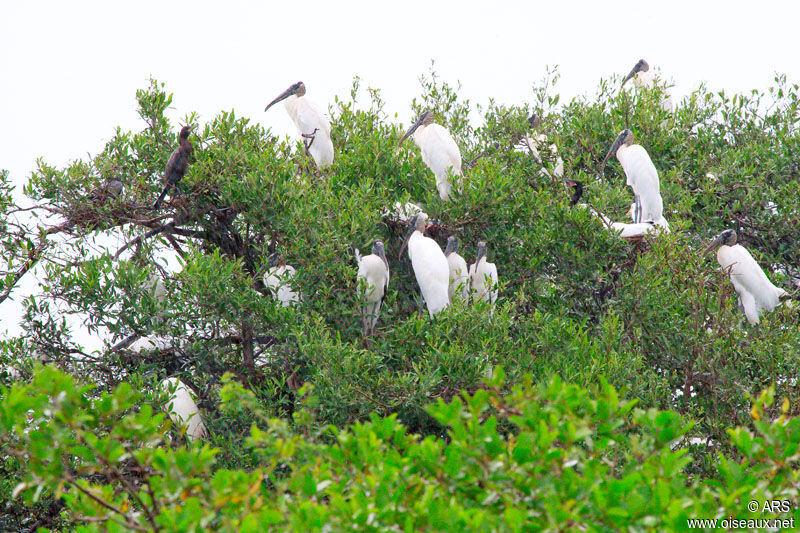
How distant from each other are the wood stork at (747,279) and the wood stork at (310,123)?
3.51m

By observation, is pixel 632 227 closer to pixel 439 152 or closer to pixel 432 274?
pixel 432 274

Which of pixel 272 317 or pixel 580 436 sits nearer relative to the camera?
pixel 580 436

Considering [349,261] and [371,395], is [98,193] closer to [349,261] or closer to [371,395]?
[349,261]

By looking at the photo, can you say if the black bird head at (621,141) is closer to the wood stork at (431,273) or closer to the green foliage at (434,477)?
the wood stork at (431,273)

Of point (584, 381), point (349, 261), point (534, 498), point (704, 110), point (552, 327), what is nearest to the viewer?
point (534, 498)

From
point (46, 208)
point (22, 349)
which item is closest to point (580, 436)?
point (22, 349)

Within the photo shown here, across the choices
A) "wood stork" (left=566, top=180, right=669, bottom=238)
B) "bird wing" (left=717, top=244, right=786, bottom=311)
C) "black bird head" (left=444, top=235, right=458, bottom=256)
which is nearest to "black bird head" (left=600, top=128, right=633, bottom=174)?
"wood stork" (left=566, top=180, right=669, bottom=238)

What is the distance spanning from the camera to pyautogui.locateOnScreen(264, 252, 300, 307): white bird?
18.7 ft

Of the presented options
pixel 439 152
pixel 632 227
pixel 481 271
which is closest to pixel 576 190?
pixel 632 227

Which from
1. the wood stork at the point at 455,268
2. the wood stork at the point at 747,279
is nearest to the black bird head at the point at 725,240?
the wood stork at the point at 747,279

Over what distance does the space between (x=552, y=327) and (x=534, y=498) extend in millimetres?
3042

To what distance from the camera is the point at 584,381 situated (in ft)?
16.8

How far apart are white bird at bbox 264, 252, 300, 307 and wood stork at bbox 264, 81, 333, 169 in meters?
1.37

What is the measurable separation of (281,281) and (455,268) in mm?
1469
